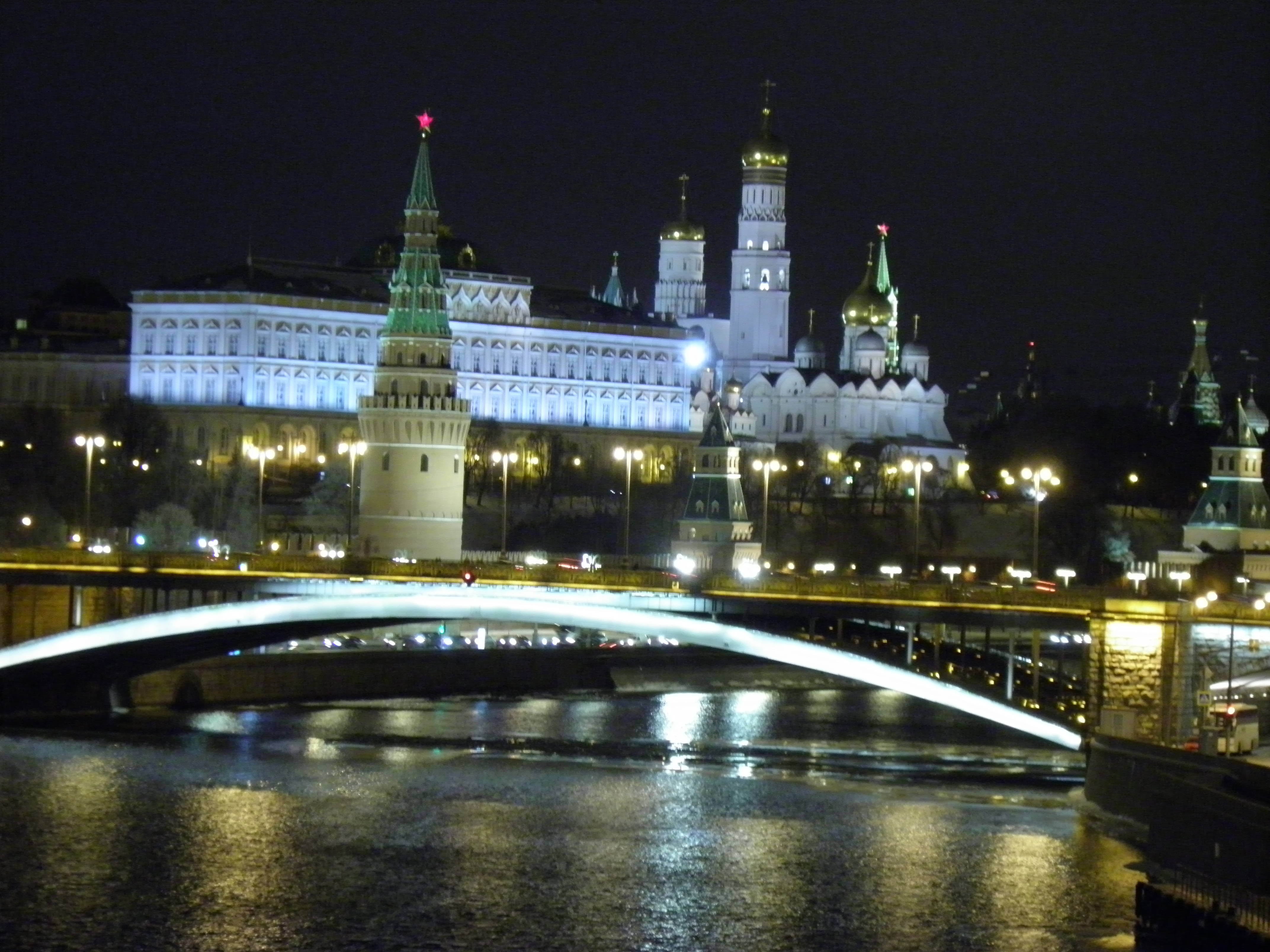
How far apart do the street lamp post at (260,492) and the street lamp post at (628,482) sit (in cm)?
903

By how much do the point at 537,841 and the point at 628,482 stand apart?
23298 mm

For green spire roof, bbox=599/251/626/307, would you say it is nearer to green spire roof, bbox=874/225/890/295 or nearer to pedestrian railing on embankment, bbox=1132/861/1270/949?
green spire roof, bbox=874/225/890/295

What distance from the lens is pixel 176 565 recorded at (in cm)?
5453

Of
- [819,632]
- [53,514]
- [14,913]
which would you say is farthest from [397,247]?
[14,913]

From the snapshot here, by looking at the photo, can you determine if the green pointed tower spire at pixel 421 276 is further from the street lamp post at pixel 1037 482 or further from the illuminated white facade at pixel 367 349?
the illuminated white facade at pixel 367 349

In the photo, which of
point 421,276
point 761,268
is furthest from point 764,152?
point 421,276

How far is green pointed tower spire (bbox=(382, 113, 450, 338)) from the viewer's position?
8106 centimetres

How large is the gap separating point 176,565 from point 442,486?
25997mm

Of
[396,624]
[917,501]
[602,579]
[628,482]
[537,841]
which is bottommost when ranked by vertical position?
[537,841]

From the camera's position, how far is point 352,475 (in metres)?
78.7

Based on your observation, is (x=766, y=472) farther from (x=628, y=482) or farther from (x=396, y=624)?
(x=396, y=624)

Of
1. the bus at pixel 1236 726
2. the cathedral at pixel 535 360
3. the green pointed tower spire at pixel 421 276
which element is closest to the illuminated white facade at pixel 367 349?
the cathedral at pixel 535 360

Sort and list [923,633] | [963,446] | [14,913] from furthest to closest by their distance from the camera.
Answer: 1. [963,446]
2. [923,633]
3. [14,913]

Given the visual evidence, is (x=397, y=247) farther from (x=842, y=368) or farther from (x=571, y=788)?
(x=571, y=788)
